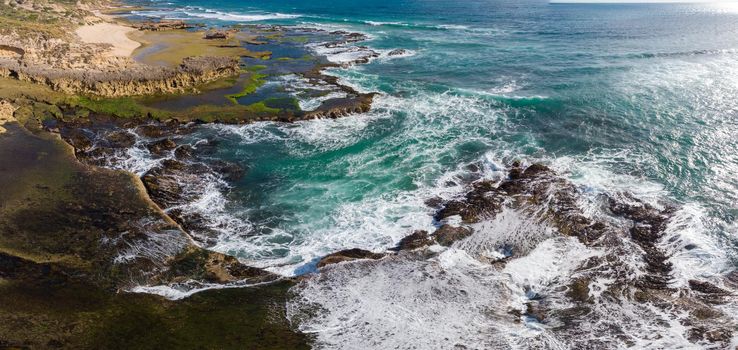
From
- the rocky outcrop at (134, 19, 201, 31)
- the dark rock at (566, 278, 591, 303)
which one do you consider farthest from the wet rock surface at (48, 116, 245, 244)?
the rocky outcrop at (134, 19, 201, 31)

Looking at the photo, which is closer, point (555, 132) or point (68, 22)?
point (555, 132)

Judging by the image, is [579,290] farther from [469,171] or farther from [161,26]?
[161,26]

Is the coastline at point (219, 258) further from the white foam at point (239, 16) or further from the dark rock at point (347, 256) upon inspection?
the white foam at point (239, 16)

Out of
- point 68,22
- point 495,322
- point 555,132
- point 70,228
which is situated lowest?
point 495,322

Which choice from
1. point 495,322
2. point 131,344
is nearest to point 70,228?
point 131,344

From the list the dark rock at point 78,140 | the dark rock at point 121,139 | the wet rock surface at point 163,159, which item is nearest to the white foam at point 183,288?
the wet rock surface at point 163,159

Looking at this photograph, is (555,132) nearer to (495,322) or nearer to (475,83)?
(475,83)
